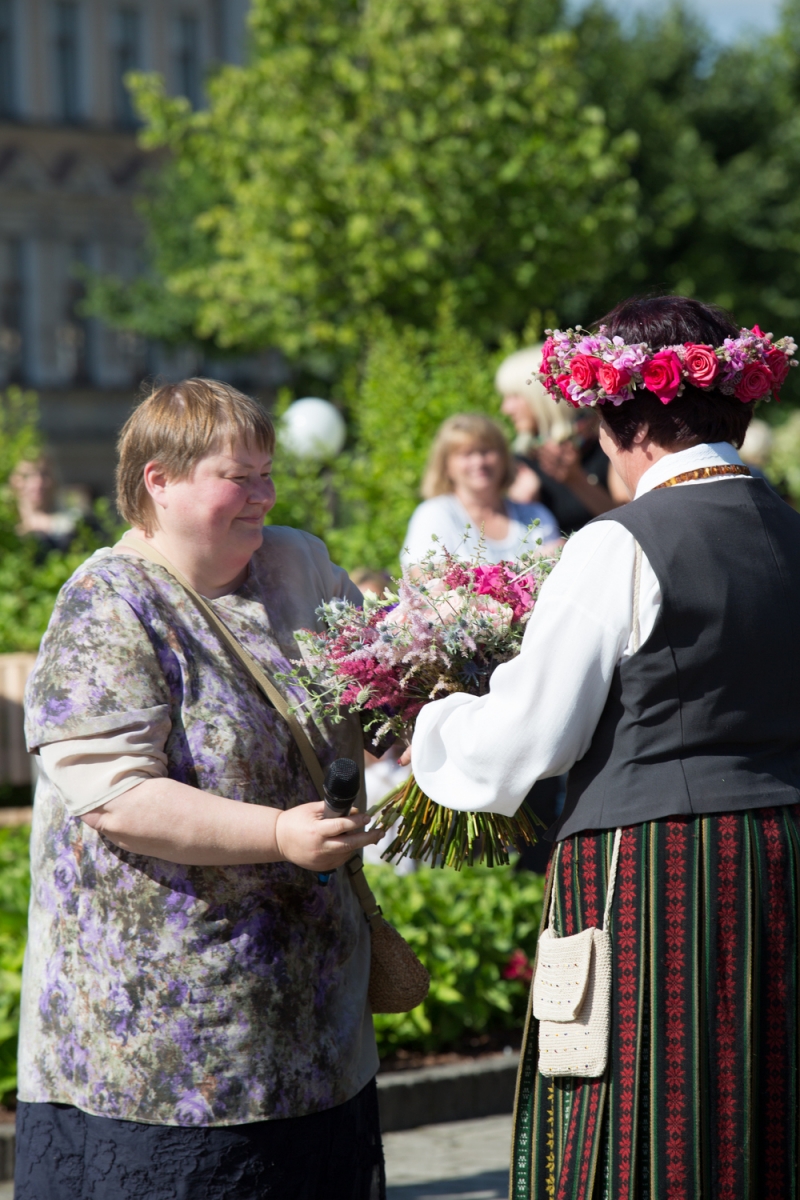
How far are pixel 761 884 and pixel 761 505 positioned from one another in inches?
23.3

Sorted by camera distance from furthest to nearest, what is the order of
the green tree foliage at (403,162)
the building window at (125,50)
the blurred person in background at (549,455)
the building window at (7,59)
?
1. the building window at (125,50)
2. the building window at (7,59)
3. the green tree foliage at (403,162)
4. the blurred person in background at (549,455)

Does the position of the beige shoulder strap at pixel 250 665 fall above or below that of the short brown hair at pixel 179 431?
below

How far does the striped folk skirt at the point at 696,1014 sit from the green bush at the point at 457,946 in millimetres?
2602

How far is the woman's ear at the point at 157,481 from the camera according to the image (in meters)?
2.51

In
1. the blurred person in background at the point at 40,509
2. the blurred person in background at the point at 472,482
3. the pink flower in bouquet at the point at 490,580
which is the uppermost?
the blurred person in background at the point at 40,509

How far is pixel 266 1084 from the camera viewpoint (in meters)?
2.41

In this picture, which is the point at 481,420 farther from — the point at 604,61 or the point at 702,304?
the point at 604,61

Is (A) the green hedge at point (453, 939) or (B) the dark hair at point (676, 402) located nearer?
(B) the dark hair at point (676, 402)

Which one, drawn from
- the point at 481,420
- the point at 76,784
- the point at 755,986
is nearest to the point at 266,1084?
the point at 76,784

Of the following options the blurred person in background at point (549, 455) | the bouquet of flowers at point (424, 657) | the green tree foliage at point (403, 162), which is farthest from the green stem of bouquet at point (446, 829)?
the green tree foliage at point (403, 162)

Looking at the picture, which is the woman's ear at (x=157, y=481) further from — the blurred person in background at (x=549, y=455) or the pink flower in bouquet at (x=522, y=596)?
the blurred person in background at (x=549, y=455)

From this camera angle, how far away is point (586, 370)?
7.66 ft

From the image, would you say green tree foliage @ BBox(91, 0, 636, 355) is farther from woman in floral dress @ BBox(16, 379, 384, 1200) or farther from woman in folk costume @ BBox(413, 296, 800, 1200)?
woman in folk costume @ BBox(413, 296, 800, 1200)

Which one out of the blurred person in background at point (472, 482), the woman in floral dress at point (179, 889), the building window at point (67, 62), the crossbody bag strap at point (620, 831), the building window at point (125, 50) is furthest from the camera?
the building window at point (125, 50)
